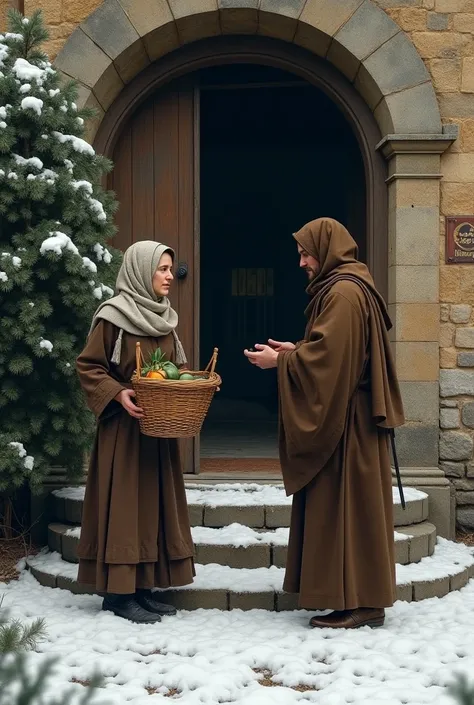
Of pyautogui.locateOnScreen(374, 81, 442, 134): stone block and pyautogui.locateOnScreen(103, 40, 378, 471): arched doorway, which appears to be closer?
pyautogui.locateOnScreen(374, 81, 442, 134): stone block

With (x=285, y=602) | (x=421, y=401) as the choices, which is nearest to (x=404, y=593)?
(x=285, y=602)

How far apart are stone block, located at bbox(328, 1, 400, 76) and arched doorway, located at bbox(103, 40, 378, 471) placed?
990 millimetres

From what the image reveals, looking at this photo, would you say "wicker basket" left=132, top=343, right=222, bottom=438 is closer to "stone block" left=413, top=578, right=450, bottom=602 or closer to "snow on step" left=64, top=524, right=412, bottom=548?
"snow on step" left=64, top=524, right=412, bottom=548

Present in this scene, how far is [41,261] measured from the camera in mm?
5414

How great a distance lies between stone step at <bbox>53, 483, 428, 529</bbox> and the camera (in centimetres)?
550

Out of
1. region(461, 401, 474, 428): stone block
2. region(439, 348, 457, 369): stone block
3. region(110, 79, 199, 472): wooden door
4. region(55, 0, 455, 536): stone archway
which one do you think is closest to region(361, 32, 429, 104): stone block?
region(55, 0, 455, 536): stone archway

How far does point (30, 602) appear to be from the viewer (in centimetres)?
489

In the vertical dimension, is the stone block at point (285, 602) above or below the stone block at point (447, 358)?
below

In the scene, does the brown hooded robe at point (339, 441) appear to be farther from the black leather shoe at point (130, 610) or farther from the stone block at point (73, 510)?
the stone block at point (73, 510)

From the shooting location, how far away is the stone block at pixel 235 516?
5.50m

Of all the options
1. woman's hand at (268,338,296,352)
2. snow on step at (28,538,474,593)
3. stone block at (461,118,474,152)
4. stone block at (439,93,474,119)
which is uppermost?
stone block at (439,93,474,119)

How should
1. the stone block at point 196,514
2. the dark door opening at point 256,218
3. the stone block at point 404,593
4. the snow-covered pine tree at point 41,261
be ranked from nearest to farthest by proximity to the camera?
the stone block at point 404,593
the snow-covered pine tree at point 41,261
the stone block at point 196,514
the dark door opening at point 256,218

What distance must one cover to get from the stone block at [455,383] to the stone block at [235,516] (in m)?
1.61

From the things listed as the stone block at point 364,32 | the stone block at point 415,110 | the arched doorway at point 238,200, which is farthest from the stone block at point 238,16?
the stone block at point 415,110
